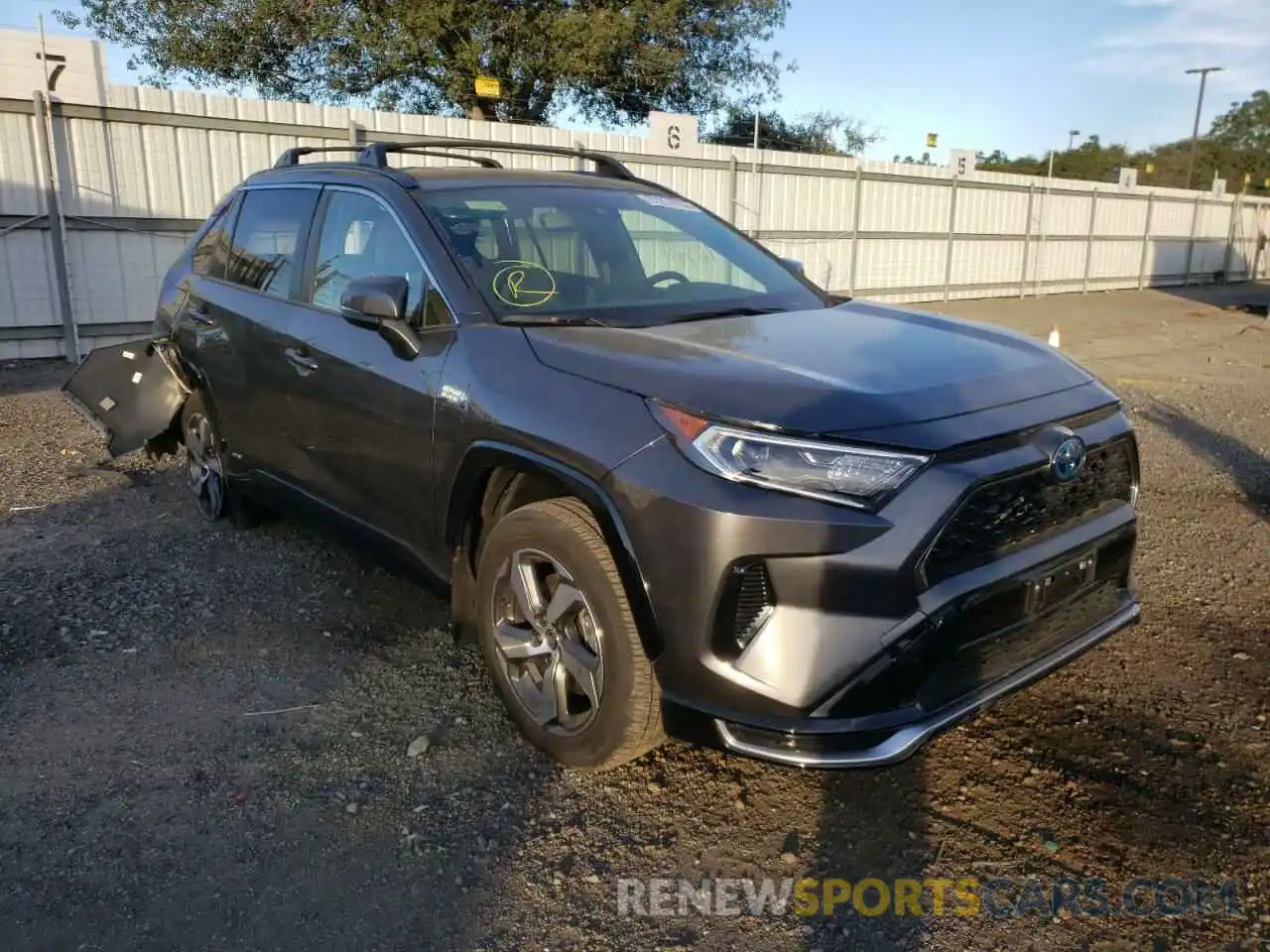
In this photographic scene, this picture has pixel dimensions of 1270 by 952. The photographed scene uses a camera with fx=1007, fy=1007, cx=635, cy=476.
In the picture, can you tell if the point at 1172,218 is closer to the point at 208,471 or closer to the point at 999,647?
the point at 208,471

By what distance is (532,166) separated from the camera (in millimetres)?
13367

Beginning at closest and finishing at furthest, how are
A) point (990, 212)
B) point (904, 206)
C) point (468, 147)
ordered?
point (468, 147)
point (904, 206)
point (990, 212)

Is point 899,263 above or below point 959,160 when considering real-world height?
below

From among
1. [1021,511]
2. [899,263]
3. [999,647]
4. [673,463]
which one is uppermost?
[673,463]

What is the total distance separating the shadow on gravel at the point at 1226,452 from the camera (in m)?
6.18

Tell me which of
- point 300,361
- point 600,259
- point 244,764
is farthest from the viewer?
point 300,361

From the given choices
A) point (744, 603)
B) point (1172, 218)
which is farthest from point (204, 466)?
point (1172, 218)

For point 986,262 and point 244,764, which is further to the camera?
point 986,262

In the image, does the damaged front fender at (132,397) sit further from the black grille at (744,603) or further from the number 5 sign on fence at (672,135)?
the number 5 sign on fence at (672,135)

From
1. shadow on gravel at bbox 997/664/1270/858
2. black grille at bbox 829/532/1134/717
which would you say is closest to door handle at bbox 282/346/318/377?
black grille at bbox 829/532/1134/717

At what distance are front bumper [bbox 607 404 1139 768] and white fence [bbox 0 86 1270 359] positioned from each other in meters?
3.00

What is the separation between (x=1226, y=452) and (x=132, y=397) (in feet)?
24.1

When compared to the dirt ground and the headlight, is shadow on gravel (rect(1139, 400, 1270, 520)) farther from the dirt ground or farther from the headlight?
the headlight

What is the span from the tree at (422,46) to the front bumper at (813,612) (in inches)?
854
